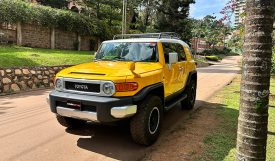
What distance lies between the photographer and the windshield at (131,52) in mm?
6177

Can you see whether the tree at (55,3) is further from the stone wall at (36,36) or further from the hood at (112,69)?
the hood at (112,69)

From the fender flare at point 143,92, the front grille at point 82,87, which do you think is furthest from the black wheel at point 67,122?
the fender flare at point 143,92

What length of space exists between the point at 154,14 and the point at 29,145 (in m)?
35.0

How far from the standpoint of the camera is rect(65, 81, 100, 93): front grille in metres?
4.98

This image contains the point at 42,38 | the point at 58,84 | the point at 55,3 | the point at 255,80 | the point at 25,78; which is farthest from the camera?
the point at 55,3

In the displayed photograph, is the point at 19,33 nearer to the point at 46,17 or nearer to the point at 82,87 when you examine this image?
the point at 46,17

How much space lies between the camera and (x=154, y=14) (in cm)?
3844

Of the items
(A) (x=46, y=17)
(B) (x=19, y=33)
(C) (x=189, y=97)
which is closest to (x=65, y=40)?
(A) (x=46, y=17)

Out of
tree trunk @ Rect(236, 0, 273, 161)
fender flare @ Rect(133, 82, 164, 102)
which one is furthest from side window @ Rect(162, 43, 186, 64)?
tree trunk @ Rect(236, 0, 273, 161)

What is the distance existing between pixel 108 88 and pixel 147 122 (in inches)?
36.8

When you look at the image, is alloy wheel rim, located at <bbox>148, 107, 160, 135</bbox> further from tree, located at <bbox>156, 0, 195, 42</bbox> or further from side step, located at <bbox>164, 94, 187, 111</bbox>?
tree, located at <bbox>156, 0, 195, 42</bbox>

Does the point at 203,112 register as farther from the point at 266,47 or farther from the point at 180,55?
Result: the point at 266,47

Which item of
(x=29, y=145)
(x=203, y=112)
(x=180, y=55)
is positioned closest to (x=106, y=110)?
(x=29, y=145)

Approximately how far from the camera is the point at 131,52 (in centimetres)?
634
